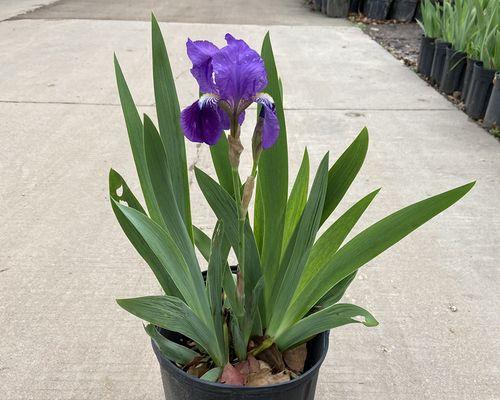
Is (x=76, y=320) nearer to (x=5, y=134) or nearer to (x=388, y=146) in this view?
(x=5, y=134)

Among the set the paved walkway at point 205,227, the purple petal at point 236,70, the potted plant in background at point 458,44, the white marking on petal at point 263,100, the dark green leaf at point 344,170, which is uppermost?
the purple petal at point 236,70

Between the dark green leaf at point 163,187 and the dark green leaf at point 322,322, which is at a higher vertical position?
the dark green leaf at point 163,187

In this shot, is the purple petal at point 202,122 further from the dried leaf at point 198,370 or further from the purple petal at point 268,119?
the dried leaf at point 198,370

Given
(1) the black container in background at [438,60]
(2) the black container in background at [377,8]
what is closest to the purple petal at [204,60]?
(1) the black container in background at [438,60]

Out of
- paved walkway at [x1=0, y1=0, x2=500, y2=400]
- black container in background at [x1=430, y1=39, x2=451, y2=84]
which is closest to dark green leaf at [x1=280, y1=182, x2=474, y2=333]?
paved walkway at [x1=0, y1=0, x2=500, y2=400]

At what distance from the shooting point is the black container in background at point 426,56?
14.3 feet

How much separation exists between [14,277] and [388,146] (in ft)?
7.09

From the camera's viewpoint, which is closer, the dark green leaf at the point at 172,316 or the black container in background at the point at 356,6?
the dark green leaf at the point at 172,316

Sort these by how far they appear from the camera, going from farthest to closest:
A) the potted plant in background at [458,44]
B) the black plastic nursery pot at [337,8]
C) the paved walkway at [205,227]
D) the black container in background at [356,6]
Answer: the black container in background at [356,6] → the black plastic nursery pot at [337,8] → the potted plant in background at [458,44] → the paved walkway at [205,227]

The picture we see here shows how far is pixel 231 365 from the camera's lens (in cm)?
110

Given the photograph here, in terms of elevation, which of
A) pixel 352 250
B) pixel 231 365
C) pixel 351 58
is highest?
pixel 352 250

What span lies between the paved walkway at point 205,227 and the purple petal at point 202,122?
89 centimetres

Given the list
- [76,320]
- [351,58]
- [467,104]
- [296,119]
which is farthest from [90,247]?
[351,58]

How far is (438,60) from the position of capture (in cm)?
416
